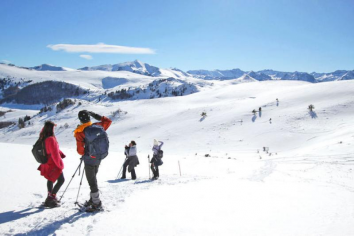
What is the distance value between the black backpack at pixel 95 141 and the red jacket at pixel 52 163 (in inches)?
42.3

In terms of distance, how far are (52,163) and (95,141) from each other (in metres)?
1.52

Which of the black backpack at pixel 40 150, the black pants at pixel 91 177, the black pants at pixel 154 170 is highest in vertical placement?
the black backpack at pixel 40 150

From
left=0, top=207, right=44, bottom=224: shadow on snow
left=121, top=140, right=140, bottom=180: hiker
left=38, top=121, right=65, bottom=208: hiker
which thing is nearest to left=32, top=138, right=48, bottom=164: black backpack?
left=38, top=121, right=65, bottom=208: hiker

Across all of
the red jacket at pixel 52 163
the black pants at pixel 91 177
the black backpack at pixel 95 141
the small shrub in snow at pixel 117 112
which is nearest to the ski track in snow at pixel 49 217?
the black pants at pixel 91 177

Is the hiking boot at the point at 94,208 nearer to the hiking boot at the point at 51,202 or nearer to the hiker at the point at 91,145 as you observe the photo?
the hiker at the point at 91,145

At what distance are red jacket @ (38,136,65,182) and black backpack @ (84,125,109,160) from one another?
1074 millimetres

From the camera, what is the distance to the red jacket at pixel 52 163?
5.40 metres

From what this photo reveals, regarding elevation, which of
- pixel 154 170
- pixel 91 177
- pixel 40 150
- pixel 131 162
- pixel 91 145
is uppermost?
pixel 91 145

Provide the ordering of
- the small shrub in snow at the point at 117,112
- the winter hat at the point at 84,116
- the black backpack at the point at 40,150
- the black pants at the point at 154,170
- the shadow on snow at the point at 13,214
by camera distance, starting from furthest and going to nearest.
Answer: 1. the small shrub in snow at the point at 117,112
2. the black pants at the point at 154,170
3. the black backpack at the point at 40,150
4. the winter hat at the point at 84,116
5. the shadow on snow at the point at 13,214

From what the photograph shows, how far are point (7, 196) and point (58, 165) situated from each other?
1983mm

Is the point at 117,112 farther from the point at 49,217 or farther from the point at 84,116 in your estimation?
the point at 49,217

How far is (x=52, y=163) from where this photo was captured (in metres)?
5.55

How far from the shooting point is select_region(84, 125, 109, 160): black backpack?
4.95 meters

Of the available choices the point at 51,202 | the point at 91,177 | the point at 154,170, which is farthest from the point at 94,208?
the point at 154,170
